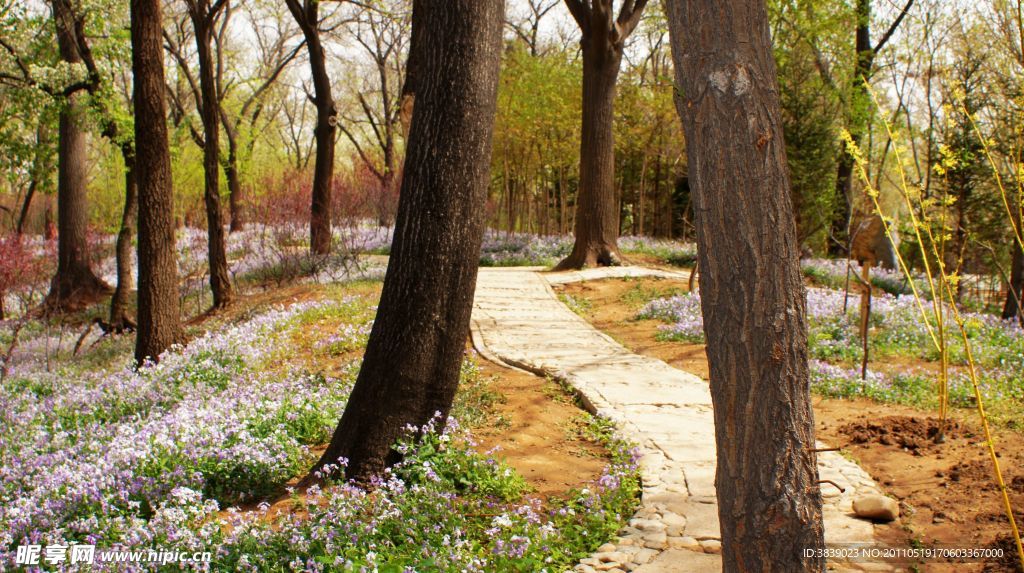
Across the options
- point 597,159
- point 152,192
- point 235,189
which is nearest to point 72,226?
point 152,192

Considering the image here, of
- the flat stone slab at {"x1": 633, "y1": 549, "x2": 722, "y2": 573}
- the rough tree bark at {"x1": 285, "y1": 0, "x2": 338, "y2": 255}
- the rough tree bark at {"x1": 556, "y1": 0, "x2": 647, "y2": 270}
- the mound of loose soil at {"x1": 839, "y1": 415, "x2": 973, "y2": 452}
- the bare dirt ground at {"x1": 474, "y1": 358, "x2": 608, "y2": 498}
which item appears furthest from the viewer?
the rough tree bark at {"x1": 285, "y1": 0, "x2": 338, "y2": 255}

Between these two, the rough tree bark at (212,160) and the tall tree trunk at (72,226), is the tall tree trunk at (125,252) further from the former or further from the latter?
the tall tree trunk at (72,226)

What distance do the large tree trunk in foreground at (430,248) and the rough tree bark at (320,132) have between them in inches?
453

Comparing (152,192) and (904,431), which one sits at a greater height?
(152,192)

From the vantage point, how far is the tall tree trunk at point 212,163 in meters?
11.6

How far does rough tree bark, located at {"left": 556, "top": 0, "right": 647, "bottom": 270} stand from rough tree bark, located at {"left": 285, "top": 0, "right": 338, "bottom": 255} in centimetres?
526

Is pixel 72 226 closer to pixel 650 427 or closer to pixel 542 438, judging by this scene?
pixel 542 438

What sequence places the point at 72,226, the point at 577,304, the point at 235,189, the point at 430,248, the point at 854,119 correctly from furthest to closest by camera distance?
the point at 235,189 < the point at 854,119 < the point at 72,226 < the point at 577,304 < the point at 430,248

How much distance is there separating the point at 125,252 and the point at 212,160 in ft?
6.40

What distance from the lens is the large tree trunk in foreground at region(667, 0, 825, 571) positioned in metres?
2.45

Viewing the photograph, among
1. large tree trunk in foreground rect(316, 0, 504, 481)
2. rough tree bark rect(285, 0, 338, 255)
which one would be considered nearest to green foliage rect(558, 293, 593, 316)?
rough tree bark rect(285, 0, 338, 255)

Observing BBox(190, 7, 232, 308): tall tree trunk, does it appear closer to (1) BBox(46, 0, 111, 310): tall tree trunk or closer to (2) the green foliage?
(1) BBox(46, 0, 111, 310): tall tree trunk

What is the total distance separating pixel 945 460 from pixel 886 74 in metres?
21.1

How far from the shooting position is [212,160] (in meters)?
11.7
